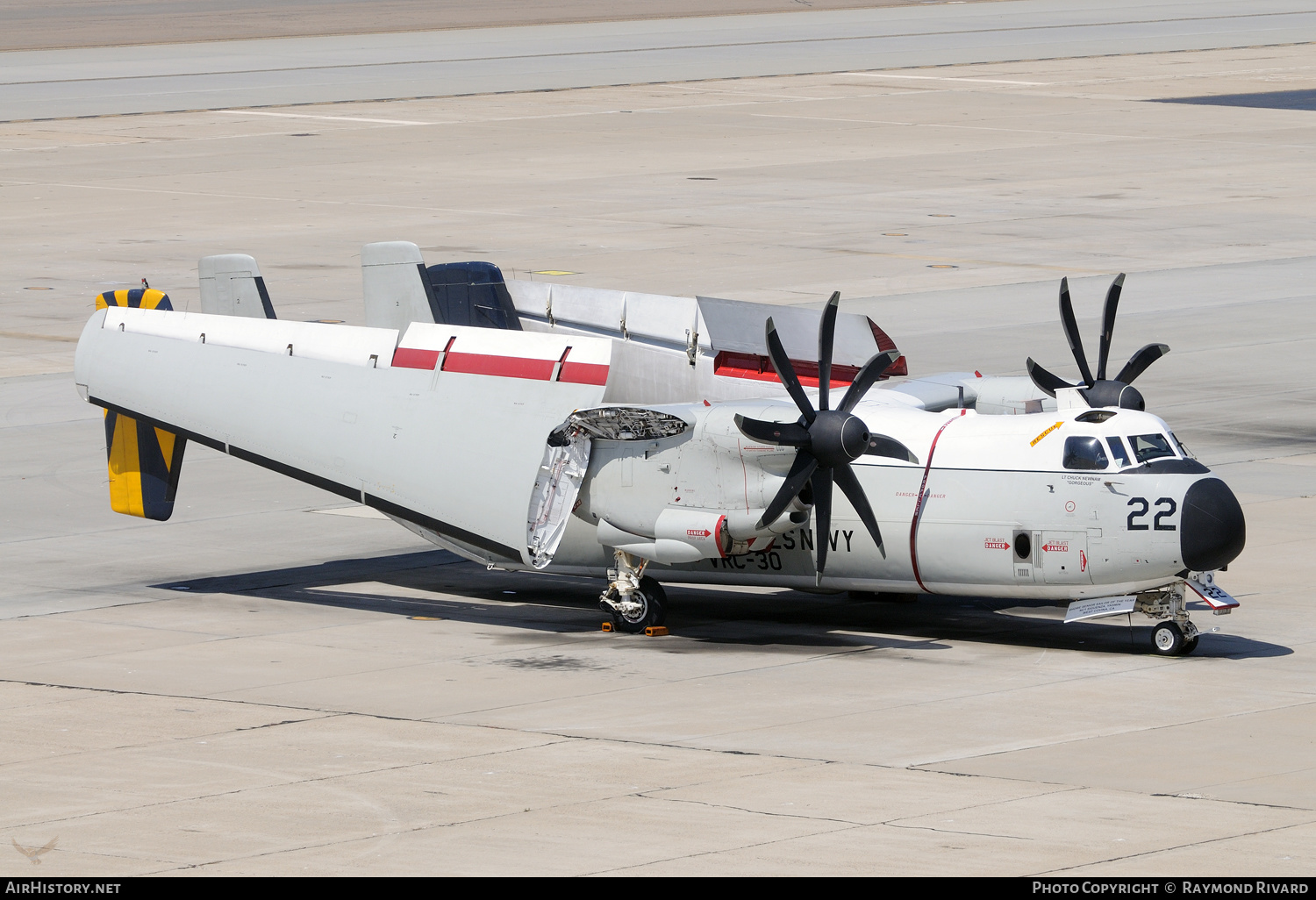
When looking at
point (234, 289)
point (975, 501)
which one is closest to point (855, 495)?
point (975, 501)

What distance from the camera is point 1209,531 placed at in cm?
2466

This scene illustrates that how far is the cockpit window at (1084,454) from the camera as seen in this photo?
2547cm

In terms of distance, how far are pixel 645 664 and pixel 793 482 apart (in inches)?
110

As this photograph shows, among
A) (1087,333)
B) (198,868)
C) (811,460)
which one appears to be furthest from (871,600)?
(1087,333)

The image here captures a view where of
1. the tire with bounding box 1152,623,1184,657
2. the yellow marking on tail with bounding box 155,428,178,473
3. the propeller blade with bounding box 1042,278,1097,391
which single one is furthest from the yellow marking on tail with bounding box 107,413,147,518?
the tire with bounding box 1152,623,1184,657

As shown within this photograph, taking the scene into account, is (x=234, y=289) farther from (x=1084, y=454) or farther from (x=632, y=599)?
(x=1084, y=454)

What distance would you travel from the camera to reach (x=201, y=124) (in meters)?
91.5

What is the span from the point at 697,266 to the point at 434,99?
1786 inches

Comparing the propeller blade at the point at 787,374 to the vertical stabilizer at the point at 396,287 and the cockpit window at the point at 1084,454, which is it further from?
the vertical stabilizer at the point at 396,287

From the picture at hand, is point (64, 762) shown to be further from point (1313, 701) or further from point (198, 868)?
point (1313, 701)

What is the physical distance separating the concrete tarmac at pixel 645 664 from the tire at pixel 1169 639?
10.0 inches

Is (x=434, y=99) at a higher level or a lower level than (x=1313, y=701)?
higher

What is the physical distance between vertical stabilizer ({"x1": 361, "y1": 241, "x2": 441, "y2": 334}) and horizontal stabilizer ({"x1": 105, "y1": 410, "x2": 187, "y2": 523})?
3.46 meters

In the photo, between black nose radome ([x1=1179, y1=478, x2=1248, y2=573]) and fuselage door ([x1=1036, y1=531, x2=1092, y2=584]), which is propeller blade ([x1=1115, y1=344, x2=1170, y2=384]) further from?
black nose radome ([x1=1179, y1=478, x2=1248, y2=573])
